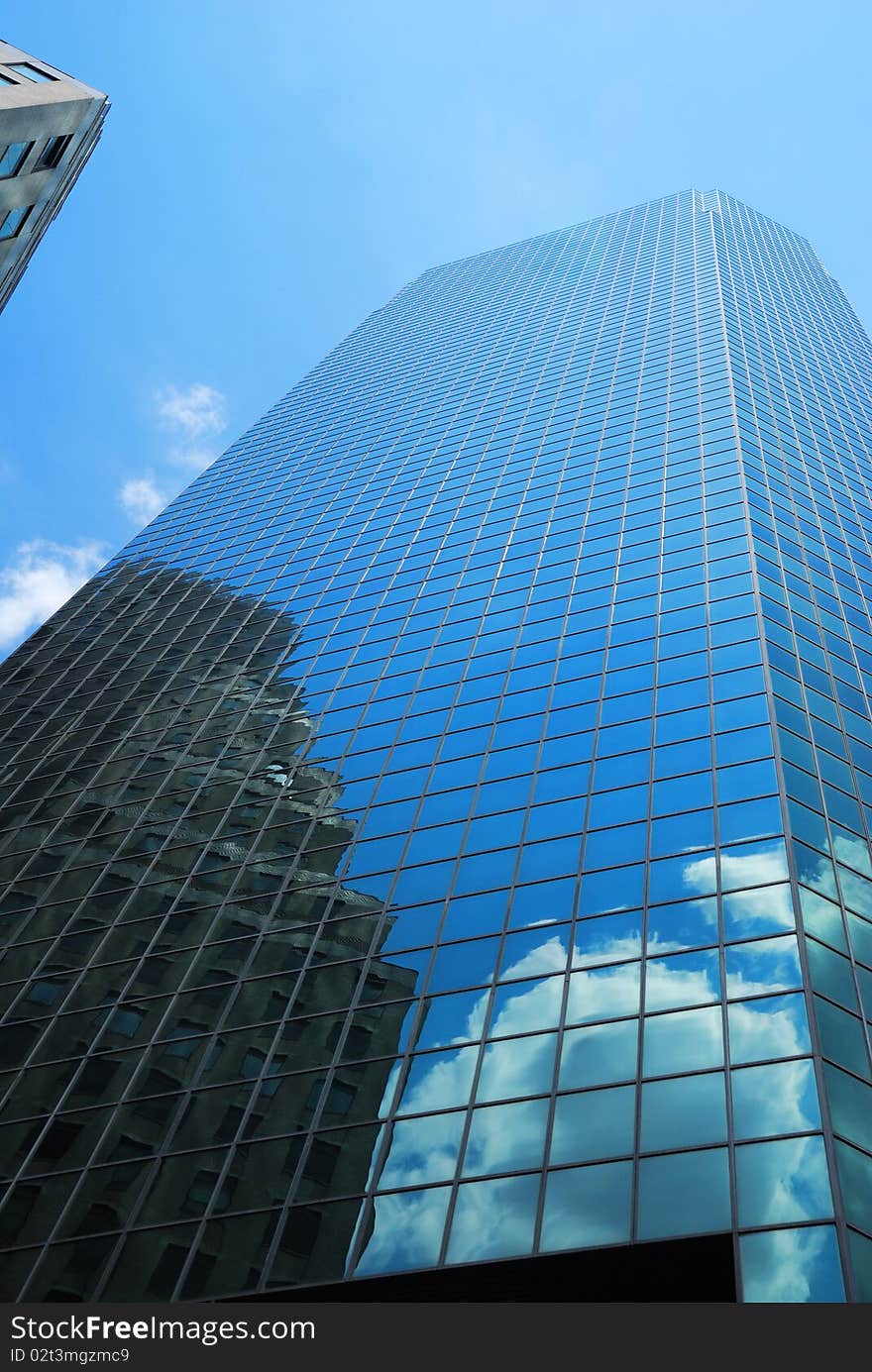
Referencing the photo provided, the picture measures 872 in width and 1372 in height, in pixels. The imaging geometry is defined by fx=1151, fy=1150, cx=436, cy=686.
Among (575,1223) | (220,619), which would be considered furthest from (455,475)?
(575,1223)

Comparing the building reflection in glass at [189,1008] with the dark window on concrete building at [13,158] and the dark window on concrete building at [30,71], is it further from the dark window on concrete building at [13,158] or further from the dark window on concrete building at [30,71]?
the dark window on concrete building at [30,71]

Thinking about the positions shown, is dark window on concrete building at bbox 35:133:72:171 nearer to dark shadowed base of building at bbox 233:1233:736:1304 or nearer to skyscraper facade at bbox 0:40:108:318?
skyscraper facade at bbox 0:40:108:318

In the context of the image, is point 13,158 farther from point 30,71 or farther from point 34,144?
point 30,71

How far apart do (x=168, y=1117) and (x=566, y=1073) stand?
11.0m

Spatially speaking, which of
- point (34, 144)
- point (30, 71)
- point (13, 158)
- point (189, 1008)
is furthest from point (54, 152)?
point (189, 1008)

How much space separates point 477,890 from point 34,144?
2739 centimetres

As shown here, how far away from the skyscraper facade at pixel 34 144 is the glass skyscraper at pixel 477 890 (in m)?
20.7

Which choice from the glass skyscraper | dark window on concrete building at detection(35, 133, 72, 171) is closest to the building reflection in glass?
the glass skyscraper

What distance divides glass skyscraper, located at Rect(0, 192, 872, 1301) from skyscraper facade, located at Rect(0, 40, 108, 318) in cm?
2071

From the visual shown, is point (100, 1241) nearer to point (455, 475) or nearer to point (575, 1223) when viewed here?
point (575, 1223)

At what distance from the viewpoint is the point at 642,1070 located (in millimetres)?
24938

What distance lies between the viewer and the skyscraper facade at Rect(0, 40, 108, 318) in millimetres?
35406

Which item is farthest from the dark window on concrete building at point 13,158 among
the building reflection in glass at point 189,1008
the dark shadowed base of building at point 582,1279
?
the dark shadowed base of building at point 582,1279

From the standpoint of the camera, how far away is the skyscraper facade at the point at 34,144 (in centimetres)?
3541
